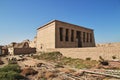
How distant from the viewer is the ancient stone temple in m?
29.8

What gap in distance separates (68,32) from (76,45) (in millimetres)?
5439

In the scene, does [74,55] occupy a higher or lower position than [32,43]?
lower

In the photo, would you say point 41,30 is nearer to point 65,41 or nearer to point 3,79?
point 65,41

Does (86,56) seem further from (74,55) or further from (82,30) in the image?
(82,30)

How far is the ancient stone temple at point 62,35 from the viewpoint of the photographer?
2984cm

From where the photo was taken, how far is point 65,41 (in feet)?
105

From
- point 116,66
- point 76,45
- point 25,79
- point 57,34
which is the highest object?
point 57,34

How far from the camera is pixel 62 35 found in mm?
31234

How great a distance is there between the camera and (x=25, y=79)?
11016mm

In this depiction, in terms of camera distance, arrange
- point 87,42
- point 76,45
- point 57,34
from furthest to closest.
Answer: point 87,42 → point 76,45 → point 57,34

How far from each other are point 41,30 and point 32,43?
10.8 m

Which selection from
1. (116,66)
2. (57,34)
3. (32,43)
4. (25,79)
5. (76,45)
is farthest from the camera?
(32,43)

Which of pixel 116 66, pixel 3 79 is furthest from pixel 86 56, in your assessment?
pixel 3 79

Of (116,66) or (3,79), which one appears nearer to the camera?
(3,79)
